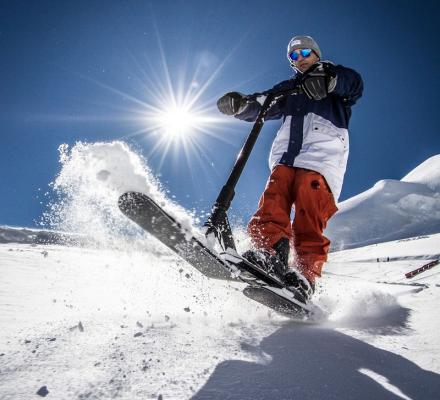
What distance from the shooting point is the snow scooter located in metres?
1.85

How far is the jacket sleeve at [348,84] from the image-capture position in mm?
2812

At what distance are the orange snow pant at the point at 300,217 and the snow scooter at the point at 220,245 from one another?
0.46m

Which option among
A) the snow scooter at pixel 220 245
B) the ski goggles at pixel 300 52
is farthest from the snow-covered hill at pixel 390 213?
the snow scooter at pixel 220 245

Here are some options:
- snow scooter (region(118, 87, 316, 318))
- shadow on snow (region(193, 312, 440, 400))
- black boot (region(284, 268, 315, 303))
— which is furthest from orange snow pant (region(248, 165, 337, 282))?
shadow on snow (region(193, 312, 440, 400))

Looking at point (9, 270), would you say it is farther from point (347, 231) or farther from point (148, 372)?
point (347, 231)

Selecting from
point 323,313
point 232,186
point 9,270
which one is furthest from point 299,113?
point 9,270

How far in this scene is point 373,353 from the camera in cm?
158

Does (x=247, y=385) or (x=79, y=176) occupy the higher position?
(x=79, y=176)

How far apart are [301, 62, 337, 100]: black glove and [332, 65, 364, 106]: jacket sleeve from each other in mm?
369

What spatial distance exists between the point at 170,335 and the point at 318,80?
197cm

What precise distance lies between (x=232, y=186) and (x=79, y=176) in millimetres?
999

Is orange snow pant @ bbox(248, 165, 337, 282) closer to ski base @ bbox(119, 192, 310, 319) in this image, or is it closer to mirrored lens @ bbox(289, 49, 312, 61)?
ski base @ bbox(119, 192, 310, 319)

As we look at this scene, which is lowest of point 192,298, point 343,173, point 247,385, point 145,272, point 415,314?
point 247,385

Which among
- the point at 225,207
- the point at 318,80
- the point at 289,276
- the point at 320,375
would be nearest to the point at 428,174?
the point at 318,80
